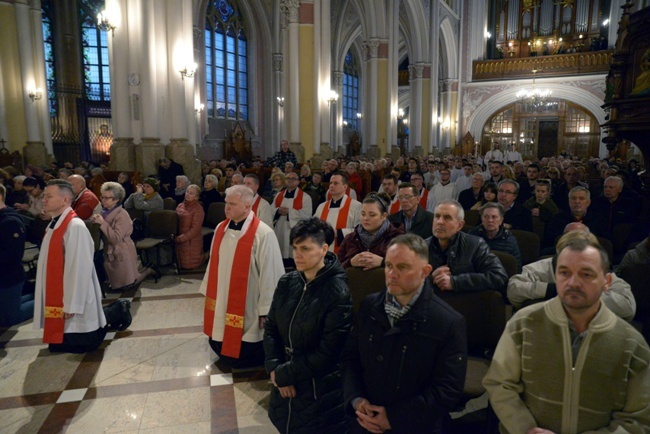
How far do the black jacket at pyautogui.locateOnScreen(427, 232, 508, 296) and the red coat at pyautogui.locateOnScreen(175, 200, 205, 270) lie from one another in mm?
4330

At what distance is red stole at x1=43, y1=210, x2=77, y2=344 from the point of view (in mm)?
4145

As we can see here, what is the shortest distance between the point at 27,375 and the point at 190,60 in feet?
28.6

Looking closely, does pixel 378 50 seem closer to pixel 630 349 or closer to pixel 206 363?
pixel 206 363

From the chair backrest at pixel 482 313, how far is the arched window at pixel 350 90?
2919 cm

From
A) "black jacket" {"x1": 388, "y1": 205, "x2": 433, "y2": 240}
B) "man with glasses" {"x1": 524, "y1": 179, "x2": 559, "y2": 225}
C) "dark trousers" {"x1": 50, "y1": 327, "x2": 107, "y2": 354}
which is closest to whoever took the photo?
"dark trousers" {"x1": 50, "y1": 327, "x2": 107, "y2": 354}

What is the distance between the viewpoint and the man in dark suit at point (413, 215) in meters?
4.54

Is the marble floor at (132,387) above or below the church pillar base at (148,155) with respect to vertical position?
below

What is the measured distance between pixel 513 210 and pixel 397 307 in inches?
138

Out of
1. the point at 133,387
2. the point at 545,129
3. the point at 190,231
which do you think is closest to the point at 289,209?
the point at 190,231

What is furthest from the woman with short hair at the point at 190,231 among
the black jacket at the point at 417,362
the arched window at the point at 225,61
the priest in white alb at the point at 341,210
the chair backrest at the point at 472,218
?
the arched window at the point at 225,61

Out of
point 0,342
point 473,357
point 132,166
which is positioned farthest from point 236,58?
point 473,357

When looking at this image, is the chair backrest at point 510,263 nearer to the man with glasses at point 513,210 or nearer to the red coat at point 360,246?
the red coat at point 360,246

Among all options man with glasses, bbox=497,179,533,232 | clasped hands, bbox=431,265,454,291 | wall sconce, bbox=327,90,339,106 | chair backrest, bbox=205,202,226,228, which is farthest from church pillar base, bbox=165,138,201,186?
clasped hands, bbox=431,265,454,291

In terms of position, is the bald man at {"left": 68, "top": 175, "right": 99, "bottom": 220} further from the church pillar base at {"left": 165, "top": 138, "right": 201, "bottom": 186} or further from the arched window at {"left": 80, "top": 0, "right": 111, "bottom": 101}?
the arched window at {"left": 80, "top": 0, "right": 111, "bottom": 101}
